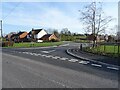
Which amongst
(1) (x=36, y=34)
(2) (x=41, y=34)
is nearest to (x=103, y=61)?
(1) (x=36, y=34)

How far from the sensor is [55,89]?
28.3ft

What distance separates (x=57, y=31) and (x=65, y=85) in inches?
4647

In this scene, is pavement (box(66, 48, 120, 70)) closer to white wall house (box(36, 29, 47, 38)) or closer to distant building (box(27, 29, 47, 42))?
distant building (box(27, 29, 47, 42))

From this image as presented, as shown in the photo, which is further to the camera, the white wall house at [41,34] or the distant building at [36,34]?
the white wall house at [41,34]

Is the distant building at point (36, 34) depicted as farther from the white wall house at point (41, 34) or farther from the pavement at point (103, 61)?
the pavement at point (103, 61)

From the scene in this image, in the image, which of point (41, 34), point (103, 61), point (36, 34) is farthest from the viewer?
point (41, 34)

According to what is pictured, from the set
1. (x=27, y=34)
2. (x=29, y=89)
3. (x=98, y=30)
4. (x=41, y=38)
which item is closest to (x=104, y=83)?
(x=29, y=89)

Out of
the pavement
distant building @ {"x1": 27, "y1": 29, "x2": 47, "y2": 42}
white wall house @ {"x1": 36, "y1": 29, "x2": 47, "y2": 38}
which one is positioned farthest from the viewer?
white wall house @ {"x1": 36, "y1": 29, "x2": 47, "y2": 38}

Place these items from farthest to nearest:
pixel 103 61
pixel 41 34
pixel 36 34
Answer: pixel 41 34 → pixel 36 34 → pixel 103 61

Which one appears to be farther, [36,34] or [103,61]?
[36,34]

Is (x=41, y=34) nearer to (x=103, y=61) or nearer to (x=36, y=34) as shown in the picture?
(x=36, y=34)

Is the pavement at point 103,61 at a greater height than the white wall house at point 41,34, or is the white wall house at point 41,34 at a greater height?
the white wall house at point 41,34

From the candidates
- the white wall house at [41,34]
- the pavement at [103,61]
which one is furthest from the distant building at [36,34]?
the pavement at [103,61]

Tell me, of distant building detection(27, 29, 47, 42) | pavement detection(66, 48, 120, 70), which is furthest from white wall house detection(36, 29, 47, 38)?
pavement detection(66, 48, 120, 70)
